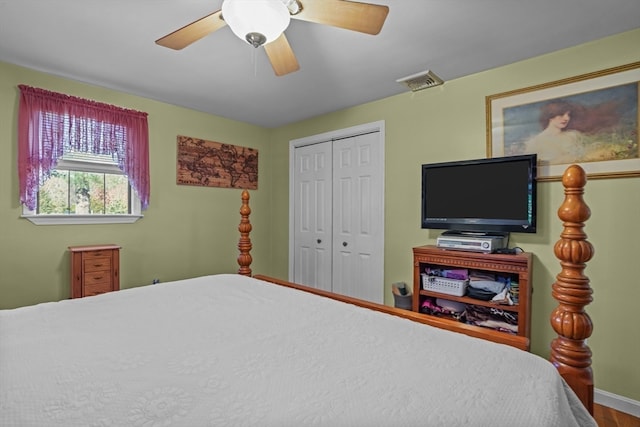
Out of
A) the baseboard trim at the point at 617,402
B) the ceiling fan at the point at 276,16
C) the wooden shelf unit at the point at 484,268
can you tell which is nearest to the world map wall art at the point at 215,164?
the ceiling fan at the point at 276,16

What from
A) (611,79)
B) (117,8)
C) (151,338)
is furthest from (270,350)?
(611,79)

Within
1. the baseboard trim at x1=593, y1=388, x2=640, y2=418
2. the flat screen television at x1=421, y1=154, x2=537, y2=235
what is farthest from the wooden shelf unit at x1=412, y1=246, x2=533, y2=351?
the baseboard trim at x1=593, y1=388, x2=640, y2=418

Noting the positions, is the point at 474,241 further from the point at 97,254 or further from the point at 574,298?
the point at 97,254

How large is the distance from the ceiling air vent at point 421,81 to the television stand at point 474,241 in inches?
51.9

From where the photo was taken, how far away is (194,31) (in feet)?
5.24

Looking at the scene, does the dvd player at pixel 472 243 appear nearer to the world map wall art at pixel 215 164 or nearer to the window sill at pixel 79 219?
the world map wall art at pixel 215 164

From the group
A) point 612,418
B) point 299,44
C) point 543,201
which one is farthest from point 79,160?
point 612,418

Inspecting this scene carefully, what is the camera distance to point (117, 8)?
183 centimetres

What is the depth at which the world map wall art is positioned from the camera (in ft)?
11.7

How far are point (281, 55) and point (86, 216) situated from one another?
2366 mm

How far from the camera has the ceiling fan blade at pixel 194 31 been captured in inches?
58.7

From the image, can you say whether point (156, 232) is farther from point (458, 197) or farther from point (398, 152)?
point (458, 197)

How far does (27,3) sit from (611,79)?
3.59m

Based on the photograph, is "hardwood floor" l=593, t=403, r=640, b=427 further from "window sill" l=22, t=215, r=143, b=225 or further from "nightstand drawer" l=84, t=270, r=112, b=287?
"window sill" l=22, t=215, r=143, b=225
